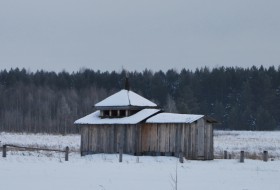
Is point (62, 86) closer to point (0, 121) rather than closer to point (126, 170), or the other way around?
point (0, 121)

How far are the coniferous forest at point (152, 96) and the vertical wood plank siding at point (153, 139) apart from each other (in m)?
54.6

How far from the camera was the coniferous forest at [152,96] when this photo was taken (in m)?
104

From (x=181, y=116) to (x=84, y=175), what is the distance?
1566 centimetres

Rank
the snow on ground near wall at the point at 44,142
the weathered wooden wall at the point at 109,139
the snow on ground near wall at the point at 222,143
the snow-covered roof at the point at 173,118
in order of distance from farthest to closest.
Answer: the snow on ground near wall at the point at 44,142 < the snow on ground near wall at the point at 222,143 < the weathered wooden wall at the point at 109,139 < the snow-covered roof at the point at 173,118

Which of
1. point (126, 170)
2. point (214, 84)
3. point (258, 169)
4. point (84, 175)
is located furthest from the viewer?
point (214, 84)

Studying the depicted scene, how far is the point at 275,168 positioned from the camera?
2798cm

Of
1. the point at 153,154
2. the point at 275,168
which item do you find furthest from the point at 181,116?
the point at 275,168

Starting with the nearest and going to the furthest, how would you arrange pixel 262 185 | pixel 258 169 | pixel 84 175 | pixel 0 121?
1. pixel 262 185
2. pixel 84 175
3. pixel 258 169
4. pixel 0 121

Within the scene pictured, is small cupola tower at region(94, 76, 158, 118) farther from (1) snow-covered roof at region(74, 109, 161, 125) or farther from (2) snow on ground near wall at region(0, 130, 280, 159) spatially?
(2) snow on ground near wall at region(0, 130, 280, 159)

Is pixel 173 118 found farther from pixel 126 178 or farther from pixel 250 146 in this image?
pixel 250 146

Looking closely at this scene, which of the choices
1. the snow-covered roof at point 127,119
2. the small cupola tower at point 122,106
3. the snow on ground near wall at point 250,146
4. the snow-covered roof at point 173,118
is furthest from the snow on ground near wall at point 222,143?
the small cupola tower at point 122,106

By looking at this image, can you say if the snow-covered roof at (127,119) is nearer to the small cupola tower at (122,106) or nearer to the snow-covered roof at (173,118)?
the small cupola tower at (122,106)

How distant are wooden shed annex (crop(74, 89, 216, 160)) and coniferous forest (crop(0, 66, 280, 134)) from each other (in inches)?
2140

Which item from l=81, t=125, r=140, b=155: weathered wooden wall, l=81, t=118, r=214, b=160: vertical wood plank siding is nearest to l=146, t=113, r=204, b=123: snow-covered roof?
l=81, t=118, r=214, b=160: vertical wood plank siding
